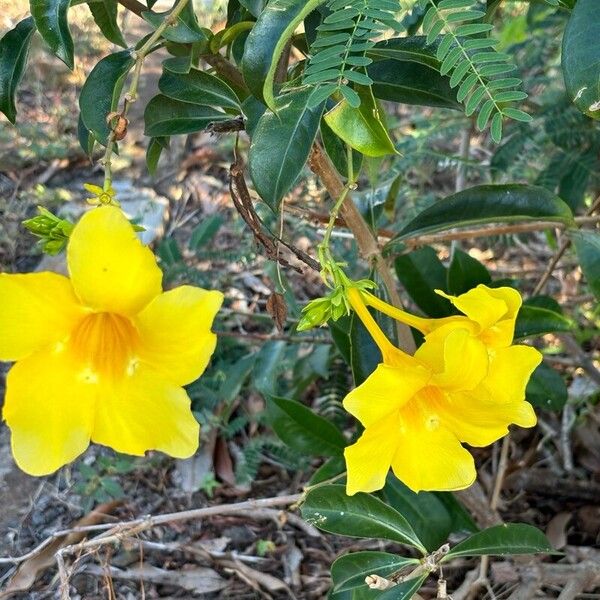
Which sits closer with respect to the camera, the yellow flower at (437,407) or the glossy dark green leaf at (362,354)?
the yellow flower at (437,407)

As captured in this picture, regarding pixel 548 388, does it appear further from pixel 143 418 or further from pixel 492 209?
pixel 143 418

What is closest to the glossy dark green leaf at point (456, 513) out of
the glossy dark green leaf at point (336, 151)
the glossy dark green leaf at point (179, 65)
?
the glossy dark green leaf at point (336, 151)

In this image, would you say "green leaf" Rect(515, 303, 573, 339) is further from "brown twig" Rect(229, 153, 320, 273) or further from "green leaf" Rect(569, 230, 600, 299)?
"brown twig" Rect(229, 153, 320, 273)

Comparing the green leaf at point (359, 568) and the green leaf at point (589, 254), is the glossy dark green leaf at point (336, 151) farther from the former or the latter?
the green leaf at point (359, 568)

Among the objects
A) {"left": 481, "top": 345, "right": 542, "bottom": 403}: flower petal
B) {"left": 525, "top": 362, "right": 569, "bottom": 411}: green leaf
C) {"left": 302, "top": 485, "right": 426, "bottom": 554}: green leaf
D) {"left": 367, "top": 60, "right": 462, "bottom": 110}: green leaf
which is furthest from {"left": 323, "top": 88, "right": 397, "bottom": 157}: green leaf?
{"left": 525, "top": 362, "right": 569, "bottom": 411}: green leaf

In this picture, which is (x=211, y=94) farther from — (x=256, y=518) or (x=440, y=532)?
(x=256, y=518)
